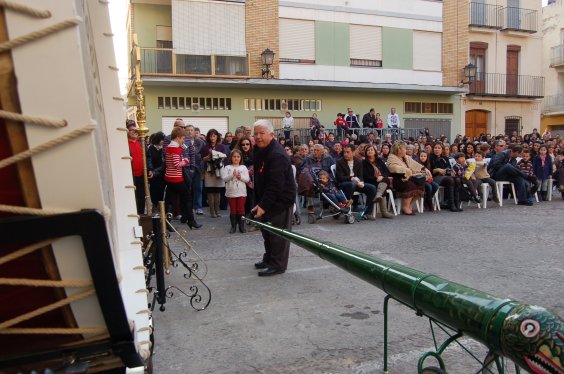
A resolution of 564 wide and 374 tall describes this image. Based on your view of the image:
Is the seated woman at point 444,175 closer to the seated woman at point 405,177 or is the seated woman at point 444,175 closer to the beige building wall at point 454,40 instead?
the seated woman at point 405,177

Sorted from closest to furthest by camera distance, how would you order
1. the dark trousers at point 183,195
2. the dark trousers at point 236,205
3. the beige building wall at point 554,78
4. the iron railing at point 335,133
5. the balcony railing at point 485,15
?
the dark trousers at point 183,195
the dark trousers at point 236,205
the iron railing at point 335,133
the balcony railing at point 485,15
the beige building wall at point 554,78

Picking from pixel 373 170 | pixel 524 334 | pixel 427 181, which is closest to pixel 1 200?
pixel 524 334

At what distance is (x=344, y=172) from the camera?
33.7 ft

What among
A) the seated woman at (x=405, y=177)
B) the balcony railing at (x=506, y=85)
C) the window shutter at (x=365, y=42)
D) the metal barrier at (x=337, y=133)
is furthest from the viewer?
the balcony railing at (x=506, y=85)

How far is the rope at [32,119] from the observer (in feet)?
3.43

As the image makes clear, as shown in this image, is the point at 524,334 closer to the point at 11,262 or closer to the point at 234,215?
the point at 11,262

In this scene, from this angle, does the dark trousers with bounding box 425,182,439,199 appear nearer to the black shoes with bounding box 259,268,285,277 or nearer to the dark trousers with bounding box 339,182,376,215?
the dark trousers with bounding box 339,182,376,215

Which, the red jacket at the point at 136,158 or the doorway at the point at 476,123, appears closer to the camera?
the red jacket at the point at 136,158

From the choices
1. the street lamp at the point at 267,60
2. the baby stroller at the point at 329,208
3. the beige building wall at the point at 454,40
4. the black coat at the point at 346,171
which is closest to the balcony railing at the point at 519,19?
the beige building wall at the point at 454,40

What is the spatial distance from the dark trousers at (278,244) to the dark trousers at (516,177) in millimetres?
8222

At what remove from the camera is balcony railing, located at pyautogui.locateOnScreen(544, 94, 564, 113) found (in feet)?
104

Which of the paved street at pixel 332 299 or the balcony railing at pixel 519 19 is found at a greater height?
the balcony railing at pixel 519 19

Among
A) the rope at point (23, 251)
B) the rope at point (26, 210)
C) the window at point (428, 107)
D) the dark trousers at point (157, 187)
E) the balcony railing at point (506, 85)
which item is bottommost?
the dark trousers at point (157, 187)

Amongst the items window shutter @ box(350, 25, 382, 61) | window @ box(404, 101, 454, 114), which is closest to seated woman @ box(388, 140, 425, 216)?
window shutter @ box(350, 25, 382, 61)
